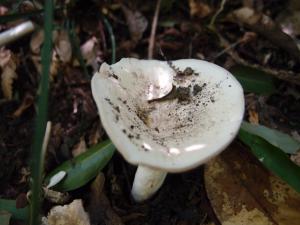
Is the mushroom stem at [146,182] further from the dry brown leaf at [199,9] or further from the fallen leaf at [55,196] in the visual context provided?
the dry brown leaf at [199,9]

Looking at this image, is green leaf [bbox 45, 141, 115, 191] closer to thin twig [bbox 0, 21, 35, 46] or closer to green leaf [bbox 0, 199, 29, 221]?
green leaf [bbox 0, 199, 29, 221]

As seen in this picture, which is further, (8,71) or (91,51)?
(91,51)

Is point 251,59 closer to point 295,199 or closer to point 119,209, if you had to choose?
point 295,199

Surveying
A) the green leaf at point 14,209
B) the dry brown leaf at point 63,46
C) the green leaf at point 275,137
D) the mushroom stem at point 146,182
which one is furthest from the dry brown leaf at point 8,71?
the green leaf at point 275,137

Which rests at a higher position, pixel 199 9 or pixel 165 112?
pixel 165 112

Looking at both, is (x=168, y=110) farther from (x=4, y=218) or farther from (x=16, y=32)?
(x=16, y=32)

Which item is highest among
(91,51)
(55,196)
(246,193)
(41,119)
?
(41,119)

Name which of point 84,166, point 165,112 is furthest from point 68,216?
point 165,112
